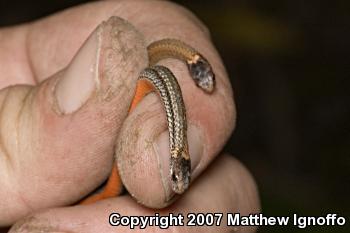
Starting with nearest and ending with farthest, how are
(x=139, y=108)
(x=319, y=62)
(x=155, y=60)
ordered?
(x=139, y=108) < (x=155, y=60) < (x=319, y=62)

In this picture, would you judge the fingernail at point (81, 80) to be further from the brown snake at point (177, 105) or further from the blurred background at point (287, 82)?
the blurred background at point (287, 82)

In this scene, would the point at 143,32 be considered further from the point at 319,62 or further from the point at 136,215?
the point at 319,62

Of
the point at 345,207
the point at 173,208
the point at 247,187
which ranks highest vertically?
the point at 173,208

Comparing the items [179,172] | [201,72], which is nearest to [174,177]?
[179,172]

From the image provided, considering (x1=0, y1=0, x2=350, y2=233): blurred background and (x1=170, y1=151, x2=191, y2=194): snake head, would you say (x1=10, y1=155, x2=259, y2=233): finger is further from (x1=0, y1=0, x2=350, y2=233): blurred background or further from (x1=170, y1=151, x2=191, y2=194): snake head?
(x1=0, y1=0, x2=350, y2=233): blurred background

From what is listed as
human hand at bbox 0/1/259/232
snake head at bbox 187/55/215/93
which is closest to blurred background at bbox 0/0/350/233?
human hand at bbox 0/1/259/232

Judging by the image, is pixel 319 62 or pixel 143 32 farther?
pixel 319 62

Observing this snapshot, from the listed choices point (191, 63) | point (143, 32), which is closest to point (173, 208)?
point (191, 63)
